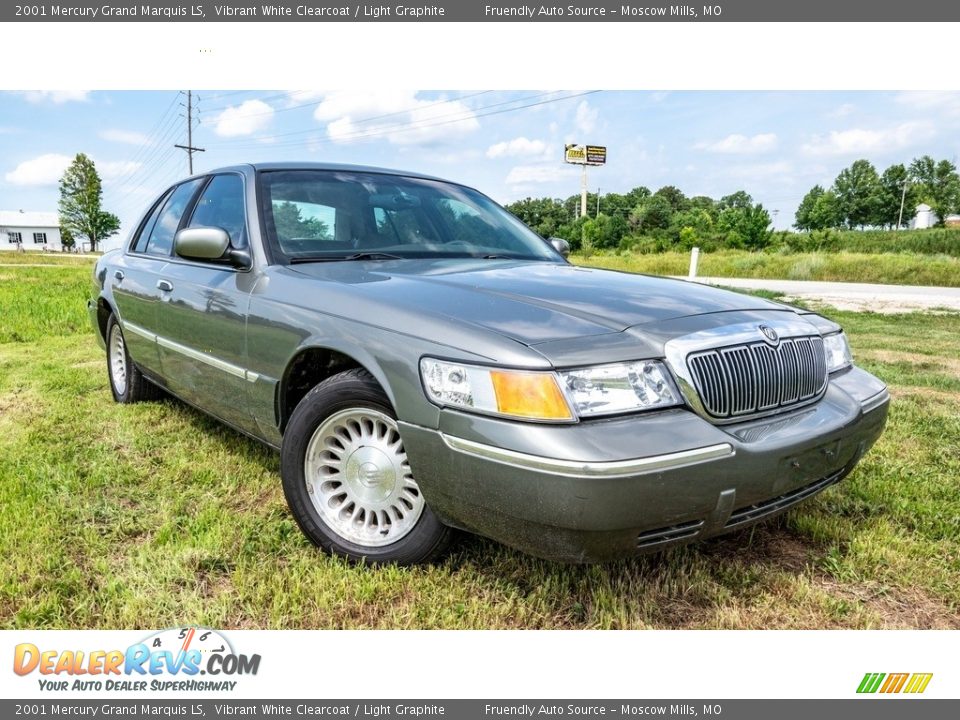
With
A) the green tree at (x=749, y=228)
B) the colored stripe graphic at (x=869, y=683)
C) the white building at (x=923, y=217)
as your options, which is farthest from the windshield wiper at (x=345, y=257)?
the white building at (x=923, y=217)

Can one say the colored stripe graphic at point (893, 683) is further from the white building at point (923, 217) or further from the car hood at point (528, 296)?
the white building at point (923, 217)

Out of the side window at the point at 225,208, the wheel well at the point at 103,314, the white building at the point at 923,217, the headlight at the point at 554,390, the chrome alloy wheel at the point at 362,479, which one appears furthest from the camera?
the white building at the point at 923,217

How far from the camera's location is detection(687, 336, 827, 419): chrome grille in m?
Answer: 2.08

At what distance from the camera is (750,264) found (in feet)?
77.7

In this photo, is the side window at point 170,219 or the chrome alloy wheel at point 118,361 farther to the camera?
the chrome alloy wheel at point 118,361

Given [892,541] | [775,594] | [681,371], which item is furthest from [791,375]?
[892,541]

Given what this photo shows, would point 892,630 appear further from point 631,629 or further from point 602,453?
point 602,453

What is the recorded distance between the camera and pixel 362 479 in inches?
96.9

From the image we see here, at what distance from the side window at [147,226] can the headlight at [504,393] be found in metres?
3.35

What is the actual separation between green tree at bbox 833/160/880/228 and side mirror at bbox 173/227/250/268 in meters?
79.5

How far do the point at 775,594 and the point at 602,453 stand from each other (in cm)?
109

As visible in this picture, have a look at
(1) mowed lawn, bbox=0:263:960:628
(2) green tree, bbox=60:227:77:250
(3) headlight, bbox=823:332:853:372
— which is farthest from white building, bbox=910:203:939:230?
(2) green tree, bbox=60:227:77:250

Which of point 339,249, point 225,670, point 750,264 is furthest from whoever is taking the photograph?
point 750,264

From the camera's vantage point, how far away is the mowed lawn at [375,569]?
88.3 inches
